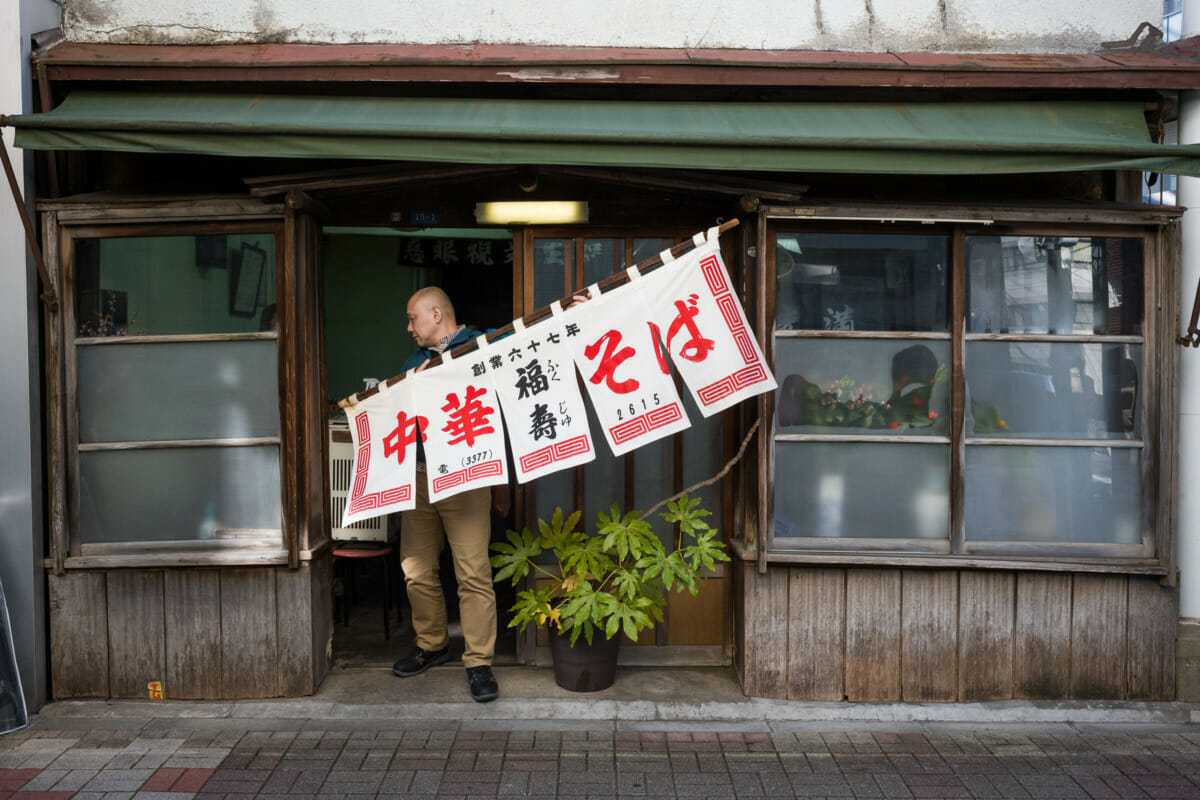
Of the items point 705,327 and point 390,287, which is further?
point 390,287

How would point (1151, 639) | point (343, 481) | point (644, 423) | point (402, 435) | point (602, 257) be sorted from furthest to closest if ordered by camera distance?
point (343, 481)
point (602, 257)
point (1151, 639)
point (402, 435)
point (644, 423)

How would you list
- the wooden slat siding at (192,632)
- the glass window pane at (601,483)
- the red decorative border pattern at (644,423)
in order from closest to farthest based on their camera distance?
1. the red decorative border pattern at (644,423)
2. the wooden slat siding at (192,632)
3. the glass window pane at (601,483)

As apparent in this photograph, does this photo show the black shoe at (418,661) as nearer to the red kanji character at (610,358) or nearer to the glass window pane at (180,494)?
the glass window pane at (180,494)

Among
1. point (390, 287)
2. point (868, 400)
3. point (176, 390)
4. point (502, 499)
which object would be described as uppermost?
point (390, 287)

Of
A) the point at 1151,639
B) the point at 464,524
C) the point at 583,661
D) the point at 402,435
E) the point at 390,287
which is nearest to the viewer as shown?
the point at 402,435

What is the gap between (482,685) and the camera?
550 cm

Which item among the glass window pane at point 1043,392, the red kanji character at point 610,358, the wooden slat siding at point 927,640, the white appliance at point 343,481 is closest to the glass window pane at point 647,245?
the red kanji character at point 610,358

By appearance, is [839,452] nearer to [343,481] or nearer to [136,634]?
[343,481]

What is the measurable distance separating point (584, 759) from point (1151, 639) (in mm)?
3845

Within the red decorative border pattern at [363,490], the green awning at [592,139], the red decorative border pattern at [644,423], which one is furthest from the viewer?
the red decorative border pattern at [363,490]

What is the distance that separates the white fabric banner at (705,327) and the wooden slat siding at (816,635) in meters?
1.42

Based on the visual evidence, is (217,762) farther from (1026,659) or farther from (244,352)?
(1026,659)

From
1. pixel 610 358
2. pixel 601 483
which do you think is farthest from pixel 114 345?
pixel 601 483

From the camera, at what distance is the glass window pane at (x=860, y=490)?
555 centimetres
